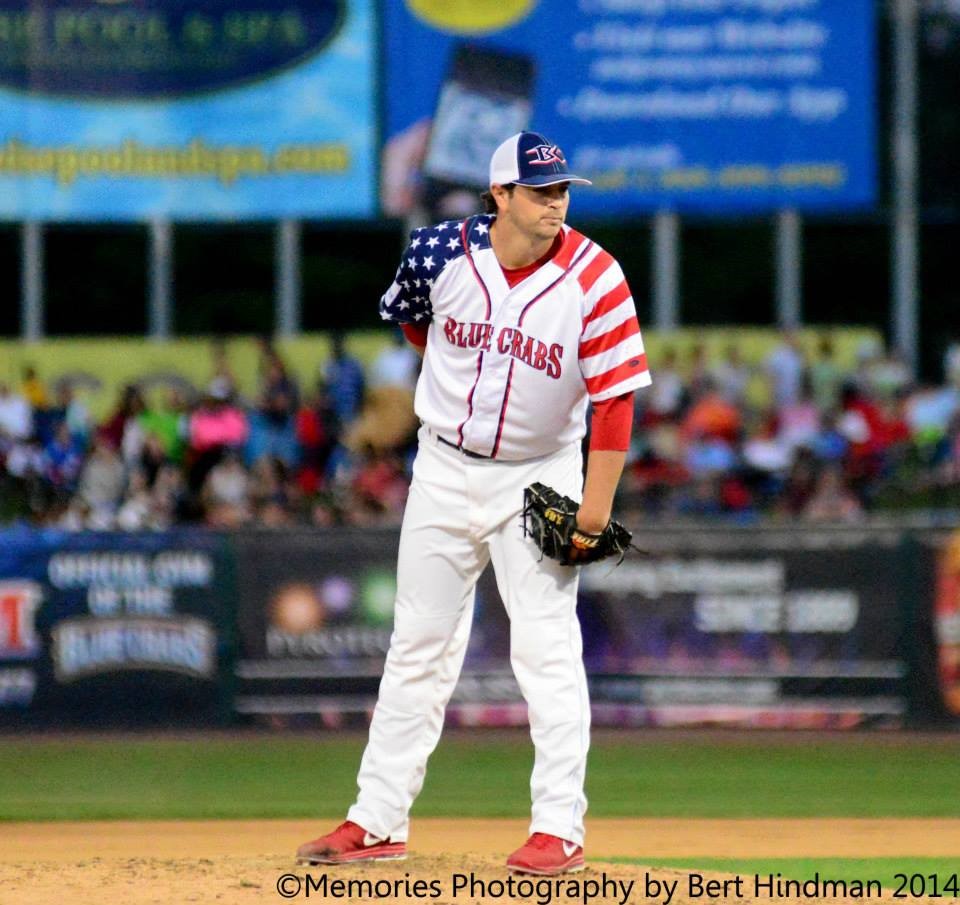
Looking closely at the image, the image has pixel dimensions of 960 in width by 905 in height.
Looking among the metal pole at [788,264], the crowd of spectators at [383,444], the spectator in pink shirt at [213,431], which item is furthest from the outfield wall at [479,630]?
the metal pole at [788,264]

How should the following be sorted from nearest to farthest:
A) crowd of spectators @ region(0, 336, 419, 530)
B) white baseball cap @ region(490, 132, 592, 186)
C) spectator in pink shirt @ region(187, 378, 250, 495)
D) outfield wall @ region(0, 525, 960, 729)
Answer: white baseball cap @ region(490, 132, 592, 186), outfield wall @ region(0, 525, 960, 729), crowd of spectators @ region(0, 336, 419, 530), spectator in pink shirt @ region(187, 378, 250, 495)

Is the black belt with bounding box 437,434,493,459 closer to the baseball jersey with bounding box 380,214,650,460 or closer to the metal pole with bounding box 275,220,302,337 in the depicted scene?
the baseball jersey with bounding box 380,214,650,460

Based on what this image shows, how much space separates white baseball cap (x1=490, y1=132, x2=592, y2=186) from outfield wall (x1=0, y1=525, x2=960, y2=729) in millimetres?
6210

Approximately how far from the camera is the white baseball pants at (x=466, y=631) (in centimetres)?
579

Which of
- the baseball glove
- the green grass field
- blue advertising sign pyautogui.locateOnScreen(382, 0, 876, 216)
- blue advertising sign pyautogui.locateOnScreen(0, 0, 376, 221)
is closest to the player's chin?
the baseball glove

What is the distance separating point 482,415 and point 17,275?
66.6 feet

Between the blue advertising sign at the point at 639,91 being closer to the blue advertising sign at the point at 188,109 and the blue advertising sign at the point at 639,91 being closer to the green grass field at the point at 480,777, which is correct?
the blue advertising sign at the point at 188,109

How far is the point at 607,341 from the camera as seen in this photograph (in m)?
5.68

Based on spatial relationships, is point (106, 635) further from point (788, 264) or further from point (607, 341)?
point (788, 264)

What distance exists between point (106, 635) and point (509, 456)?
6.72 meters

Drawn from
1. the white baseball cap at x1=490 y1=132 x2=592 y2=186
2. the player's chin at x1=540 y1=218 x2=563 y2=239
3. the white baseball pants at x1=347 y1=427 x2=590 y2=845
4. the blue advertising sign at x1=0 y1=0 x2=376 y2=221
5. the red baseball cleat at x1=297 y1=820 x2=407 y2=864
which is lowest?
the red baseball cleat at x1=297 y1=820 x2=407 y2=864

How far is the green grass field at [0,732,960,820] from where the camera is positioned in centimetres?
909

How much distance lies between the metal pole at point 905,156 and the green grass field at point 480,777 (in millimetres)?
8207

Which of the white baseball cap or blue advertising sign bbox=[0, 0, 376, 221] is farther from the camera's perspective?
blue advertising sign bbox=[0, 0, 376, 221]
